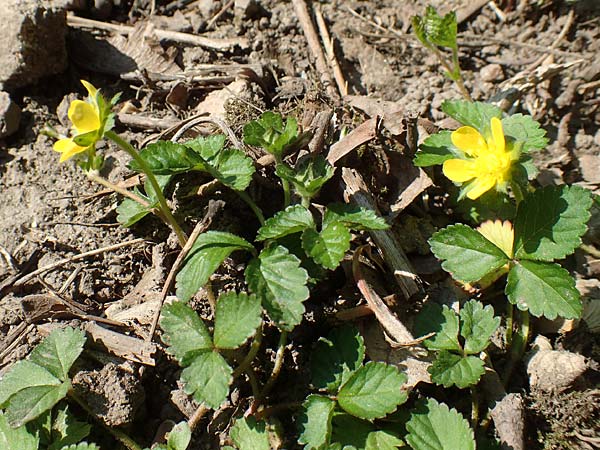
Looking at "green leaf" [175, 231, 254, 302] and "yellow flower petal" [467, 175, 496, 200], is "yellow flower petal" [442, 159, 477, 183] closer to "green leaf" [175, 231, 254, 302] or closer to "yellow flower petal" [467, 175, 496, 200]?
"yellow flower petal" [467, 175, 496, 200]

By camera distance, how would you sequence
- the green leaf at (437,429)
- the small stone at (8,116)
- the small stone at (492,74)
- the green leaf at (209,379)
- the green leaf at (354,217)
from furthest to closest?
the small stone at (492,74) < the small stone at (8,116) < the green leaf at (354,217) < the green leaf at (437,429) < the green leaf at (209,379)

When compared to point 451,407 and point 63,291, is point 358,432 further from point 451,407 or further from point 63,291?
point 63,291

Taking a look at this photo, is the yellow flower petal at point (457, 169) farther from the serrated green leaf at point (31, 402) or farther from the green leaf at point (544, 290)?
the serrated green leaf at point (31, 402)

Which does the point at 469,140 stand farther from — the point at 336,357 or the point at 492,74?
the point at 492,74

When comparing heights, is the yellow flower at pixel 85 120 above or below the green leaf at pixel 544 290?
above

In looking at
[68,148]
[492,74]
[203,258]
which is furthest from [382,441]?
[492,74]

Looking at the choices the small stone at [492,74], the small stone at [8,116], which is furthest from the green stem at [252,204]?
the small stone at [492,74]
